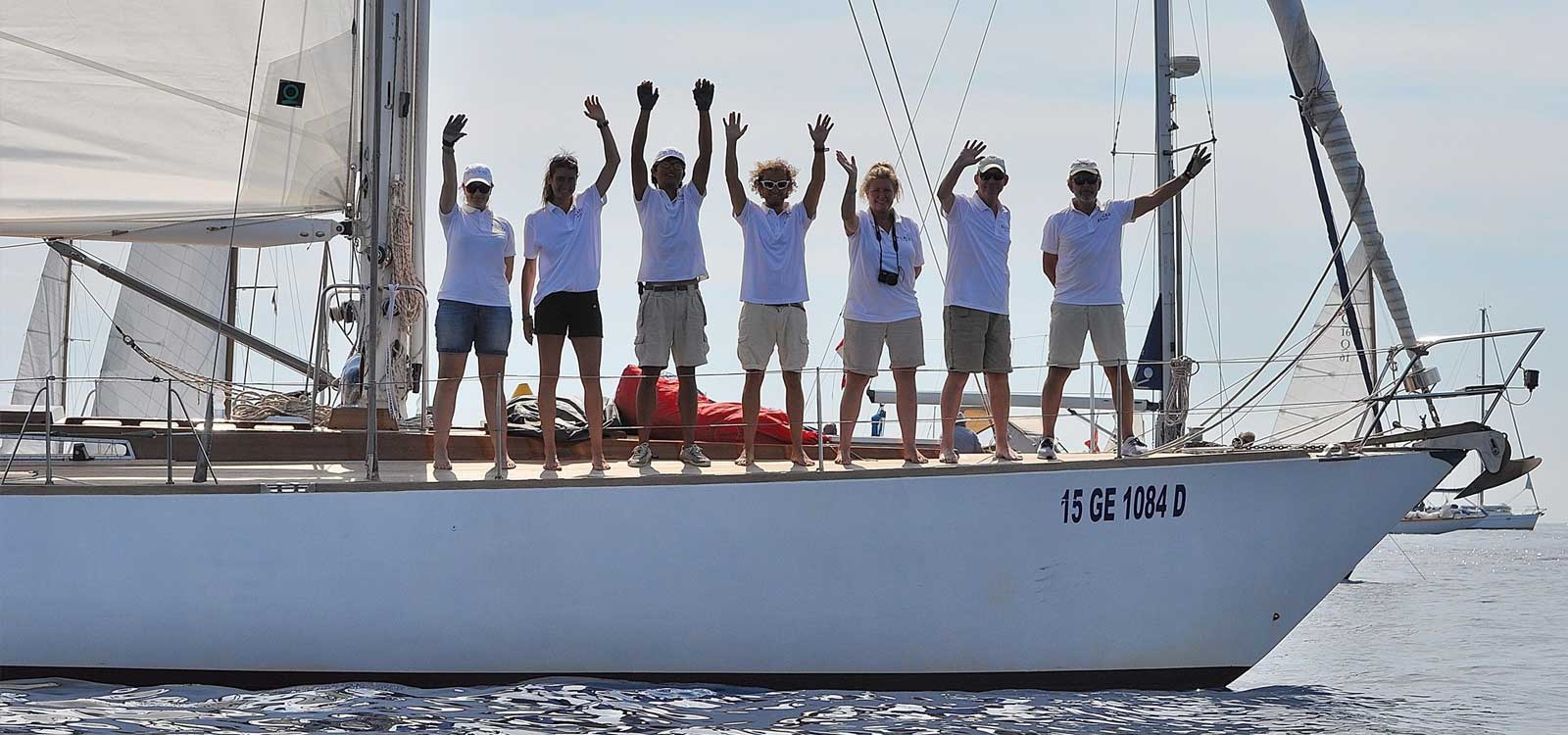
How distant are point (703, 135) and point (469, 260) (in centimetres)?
141

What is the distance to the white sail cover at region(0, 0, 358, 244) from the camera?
9.83 metres

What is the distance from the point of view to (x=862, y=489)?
8422 millimetres

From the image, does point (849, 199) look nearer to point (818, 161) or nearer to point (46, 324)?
point (818, 161)

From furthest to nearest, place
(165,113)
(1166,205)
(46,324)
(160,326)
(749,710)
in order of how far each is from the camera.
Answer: (160,326) → (1166,205) → (46,324) → (165,113) → (749,710)

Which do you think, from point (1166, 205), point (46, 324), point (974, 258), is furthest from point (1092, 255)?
point (46, 324)

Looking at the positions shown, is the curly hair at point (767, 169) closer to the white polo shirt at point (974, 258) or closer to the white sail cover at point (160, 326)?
the white polo shirt at point (974, 258)

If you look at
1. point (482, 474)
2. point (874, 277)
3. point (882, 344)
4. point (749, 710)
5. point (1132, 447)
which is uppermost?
point (874, 277)

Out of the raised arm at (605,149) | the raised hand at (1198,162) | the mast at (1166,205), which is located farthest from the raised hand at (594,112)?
the mast at (1166,205)

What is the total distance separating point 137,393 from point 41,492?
10631 millimetres

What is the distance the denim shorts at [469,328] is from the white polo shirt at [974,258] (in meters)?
2.42

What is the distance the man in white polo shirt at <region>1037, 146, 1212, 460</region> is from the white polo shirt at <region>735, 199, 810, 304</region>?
1.51 meters

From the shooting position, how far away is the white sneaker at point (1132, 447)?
8891 millimetres

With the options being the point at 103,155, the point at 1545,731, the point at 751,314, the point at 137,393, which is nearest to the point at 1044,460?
the point at 751,314

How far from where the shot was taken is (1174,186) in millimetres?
9016
